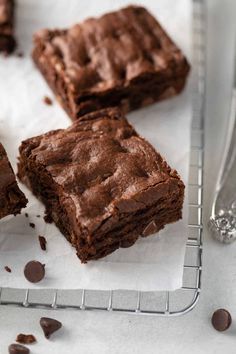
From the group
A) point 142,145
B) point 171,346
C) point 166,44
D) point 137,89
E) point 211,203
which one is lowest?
point 171,346

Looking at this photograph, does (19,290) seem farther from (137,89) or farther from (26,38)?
(26,38)

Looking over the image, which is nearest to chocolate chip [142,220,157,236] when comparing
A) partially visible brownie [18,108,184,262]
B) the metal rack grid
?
partially visible brownie [18,108,184,262]

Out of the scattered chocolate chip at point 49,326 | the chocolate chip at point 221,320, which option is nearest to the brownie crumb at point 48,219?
the scattered chocolate chip at point 49,326

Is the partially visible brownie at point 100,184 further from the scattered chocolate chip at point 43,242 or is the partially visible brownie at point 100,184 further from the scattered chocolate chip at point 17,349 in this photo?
the scattered chocolate chip at point 17,349

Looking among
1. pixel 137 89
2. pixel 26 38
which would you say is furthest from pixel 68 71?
pixel 26 38

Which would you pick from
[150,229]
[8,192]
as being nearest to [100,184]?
[150,229]

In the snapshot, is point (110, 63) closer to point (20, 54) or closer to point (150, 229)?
point (20, 54)
